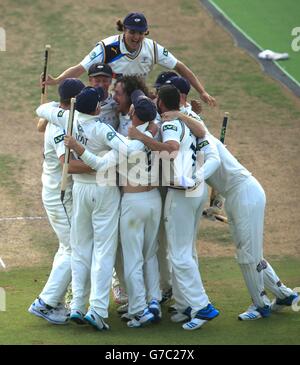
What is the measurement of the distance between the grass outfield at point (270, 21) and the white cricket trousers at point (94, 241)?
969 cm

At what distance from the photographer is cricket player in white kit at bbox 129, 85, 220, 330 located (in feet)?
Answer: 34.4

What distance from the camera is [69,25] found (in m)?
20.8

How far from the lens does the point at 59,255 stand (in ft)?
35.6

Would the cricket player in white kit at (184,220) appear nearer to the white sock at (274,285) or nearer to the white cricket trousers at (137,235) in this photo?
the white cricket trousers at (137,235)

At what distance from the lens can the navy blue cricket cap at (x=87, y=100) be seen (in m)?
10.3

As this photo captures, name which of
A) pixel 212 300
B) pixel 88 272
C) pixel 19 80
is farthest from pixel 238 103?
pixel 88 272

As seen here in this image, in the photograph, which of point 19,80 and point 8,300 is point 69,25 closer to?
point 19,80

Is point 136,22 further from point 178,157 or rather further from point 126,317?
point 126,317

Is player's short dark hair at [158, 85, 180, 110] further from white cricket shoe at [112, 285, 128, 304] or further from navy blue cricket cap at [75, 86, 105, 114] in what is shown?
white cricket shoe at [112, 285, 128, 304]

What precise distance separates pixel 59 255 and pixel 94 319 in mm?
855

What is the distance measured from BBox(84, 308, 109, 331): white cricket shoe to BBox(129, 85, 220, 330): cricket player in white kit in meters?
0.81

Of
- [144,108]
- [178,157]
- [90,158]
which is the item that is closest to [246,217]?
[178,157]

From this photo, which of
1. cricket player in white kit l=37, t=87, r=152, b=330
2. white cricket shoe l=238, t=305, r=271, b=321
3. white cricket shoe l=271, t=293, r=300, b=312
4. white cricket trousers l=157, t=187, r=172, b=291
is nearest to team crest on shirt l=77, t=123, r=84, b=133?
cricket player in white kit l=37, t=87, r=152, b=330

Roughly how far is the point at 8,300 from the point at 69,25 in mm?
10151
